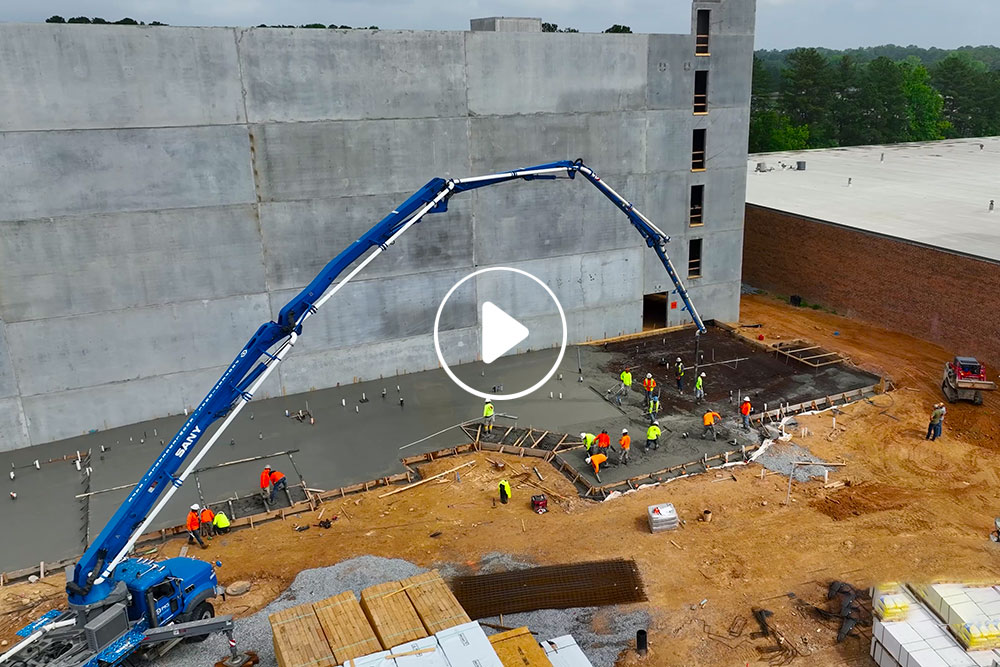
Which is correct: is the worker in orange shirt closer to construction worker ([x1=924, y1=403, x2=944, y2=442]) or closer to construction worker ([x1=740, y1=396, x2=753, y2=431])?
construction worker ([x1=740, y1=396, x2=753, y2=431])

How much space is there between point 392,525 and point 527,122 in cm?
1688

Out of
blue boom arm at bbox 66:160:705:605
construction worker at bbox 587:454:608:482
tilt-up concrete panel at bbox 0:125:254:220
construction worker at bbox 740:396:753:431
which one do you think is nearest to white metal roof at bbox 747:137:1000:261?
construction worker at bbox 740:396:753:431

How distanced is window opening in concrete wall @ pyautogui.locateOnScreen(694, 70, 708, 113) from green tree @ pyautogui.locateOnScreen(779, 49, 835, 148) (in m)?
65.1

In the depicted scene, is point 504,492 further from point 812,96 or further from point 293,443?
point 812,96

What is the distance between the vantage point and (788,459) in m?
22.1

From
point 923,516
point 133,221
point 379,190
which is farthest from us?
point 379,190

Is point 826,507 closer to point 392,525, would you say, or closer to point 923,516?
point 923,516

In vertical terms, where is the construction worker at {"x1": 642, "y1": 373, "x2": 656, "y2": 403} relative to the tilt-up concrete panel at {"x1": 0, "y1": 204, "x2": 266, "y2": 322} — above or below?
below

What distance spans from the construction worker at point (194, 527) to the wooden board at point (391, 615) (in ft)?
22.6

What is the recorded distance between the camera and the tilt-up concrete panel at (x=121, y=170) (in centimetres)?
2253

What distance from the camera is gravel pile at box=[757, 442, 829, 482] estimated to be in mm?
21281

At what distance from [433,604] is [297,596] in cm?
485

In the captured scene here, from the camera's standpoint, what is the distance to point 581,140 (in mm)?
30000

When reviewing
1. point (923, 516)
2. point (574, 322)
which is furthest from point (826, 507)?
point (574, 322)
